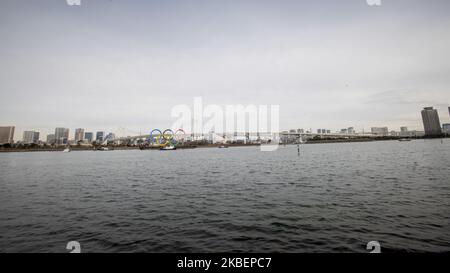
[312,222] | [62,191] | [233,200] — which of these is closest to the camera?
[312,222]

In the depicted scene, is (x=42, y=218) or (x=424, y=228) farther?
(x=42, y=218)

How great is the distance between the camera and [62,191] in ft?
57.5

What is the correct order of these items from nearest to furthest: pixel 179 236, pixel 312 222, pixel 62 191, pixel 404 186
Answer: pixel 179 236 → pixel 312 222 → pixel 404 186 → pixel 62 191

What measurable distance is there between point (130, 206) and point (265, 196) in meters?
8.28

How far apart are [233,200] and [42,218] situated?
1004 centimetres
